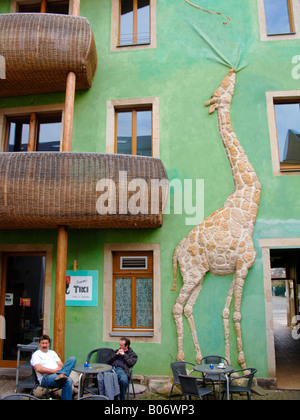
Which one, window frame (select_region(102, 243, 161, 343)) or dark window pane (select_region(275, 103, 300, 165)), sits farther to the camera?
dark window pane (select_region(275, 103, 300, 165))

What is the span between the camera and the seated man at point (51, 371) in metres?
5.35

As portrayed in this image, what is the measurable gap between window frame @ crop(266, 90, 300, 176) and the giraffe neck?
53 centimetres

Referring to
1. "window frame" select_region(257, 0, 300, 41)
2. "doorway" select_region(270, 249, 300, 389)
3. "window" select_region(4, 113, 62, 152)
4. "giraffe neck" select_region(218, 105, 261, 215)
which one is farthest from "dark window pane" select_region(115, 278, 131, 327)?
"window frame" select_region(257, 0, 300, 41)

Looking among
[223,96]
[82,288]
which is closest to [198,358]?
[82,288]

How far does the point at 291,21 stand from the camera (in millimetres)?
8500

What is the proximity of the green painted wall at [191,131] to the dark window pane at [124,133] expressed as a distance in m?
0.37

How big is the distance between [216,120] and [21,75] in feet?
13.9

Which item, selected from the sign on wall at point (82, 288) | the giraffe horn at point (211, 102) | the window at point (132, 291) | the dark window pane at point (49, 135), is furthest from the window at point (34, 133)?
the giraffe horn at point (211, 102)

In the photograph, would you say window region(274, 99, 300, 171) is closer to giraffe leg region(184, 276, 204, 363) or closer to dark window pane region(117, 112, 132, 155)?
giraffe leg region(184, 276, 204, 363)

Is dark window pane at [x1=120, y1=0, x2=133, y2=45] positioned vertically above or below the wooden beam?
above

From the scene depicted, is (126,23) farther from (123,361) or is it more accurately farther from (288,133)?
(123,361)

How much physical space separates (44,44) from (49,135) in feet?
6.49

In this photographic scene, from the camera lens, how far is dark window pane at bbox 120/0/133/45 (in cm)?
880
